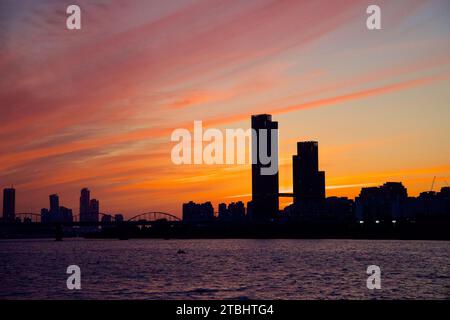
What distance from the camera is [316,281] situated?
71.2 m

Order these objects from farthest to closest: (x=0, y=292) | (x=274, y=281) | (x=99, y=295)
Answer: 1. (x=274, y=281)
2. (x=0, y=292)
3. (x=99, y=295)

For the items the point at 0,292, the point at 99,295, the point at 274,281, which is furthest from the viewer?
the point at 274,281
